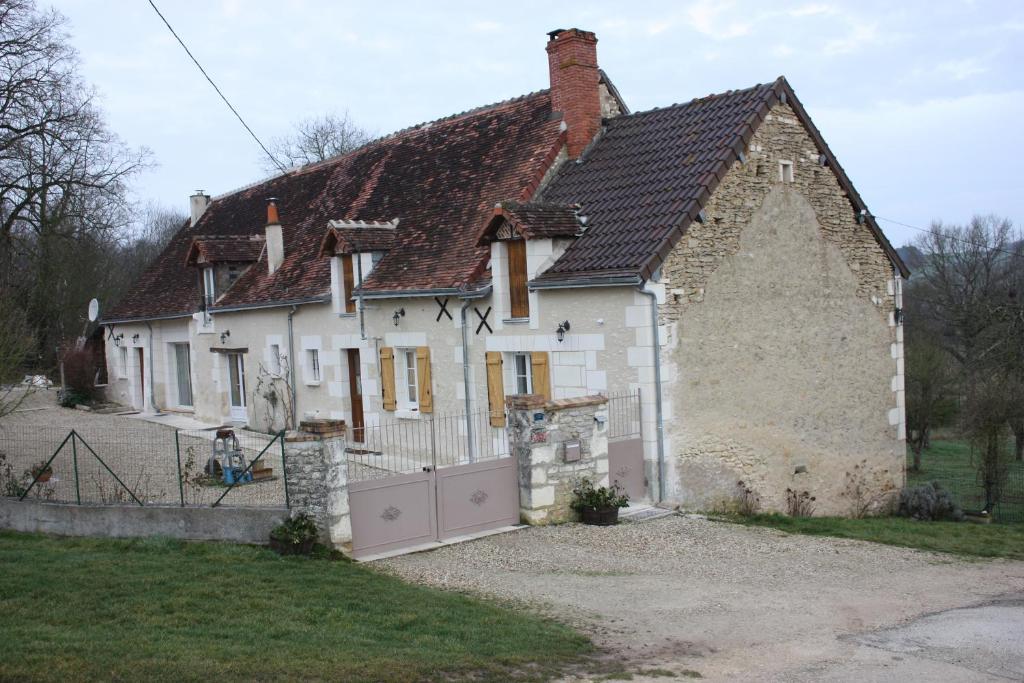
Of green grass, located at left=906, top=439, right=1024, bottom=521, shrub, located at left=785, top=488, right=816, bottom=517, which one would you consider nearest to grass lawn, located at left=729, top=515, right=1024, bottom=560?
shrub, located at left=785, top=488, right=816, bottom=517

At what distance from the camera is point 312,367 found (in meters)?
20.7

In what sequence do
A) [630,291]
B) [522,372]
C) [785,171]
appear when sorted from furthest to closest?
[522,372] → [785,171] → [630,291]

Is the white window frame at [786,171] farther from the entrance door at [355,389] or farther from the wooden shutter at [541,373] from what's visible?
the entrance door at [355,389]

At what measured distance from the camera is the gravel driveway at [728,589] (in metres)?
7.63

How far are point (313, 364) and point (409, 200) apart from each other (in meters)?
4.17

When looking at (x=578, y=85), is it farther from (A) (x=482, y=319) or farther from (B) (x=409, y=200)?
(A) (x=482, y=319)

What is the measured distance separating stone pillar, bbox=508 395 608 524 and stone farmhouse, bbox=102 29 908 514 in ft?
4.36

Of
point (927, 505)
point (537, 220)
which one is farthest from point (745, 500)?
point (537, 220)

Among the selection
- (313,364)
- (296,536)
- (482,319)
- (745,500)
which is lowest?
(745,500)

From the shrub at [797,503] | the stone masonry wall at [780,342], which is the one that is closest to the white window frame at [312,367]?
the stone masonry wall at [780,342]

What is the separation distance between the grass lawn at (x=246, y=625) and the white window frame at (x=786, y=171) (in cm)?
957

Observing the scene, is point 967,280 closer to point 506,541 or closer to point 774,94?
point 774,94

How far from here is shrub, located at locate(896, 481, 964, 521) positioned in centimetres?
1681

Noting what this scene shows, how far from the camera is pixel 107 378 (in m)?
29.8
